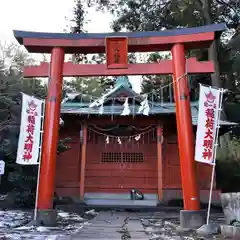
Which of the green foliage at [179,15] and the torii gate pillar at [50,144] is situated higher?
the green foliage at [179,15]

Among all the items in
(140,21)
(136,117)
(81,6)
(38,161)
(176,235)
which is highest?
(81,6)

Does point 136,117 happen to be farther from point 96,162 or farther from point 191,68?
point 191,68

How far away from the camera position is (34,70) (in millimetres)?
10367

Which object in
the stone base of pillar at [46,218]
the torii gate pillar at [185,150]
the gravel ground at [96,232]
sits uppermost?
the torii gate pillar at [185,150]

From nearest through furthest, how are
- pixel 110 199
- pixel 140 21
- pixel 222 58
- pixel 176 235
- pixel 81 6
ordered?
pixel 176 235, pixel 110 199, pixel 222 58, pixel 140 21, pixel 81 6

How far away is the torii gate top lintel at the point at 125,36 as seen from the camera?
10.0 meters

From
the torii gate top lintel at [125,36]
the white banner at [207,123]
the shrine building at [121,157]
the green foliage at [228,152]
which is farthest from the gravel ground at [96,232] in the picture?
the green foliage at [228,152]

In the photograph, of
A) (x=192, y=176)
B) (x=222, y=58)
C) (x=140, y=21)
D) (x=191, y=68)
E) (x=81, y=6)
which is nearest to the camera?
(x=192, y=176)

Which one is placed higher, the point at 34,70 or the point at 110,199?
the point at 34,70

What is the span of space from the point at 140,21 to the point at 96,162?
10005 millimetres

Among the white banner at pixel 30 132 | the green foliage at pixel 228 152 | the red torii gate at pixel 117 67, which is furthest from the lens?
the green foliage at pixel 228 152

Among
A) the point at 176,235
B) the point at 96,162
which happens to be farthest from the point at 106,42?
the point at 96,162

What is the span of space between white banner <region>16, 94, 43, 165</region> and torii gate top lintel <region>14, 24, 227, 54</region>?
1.69 m

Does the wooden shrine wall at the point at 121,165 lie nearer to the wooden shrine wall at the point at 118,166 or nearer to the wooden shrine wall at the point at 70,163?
the wooden shrine wall at the point at 118,166
